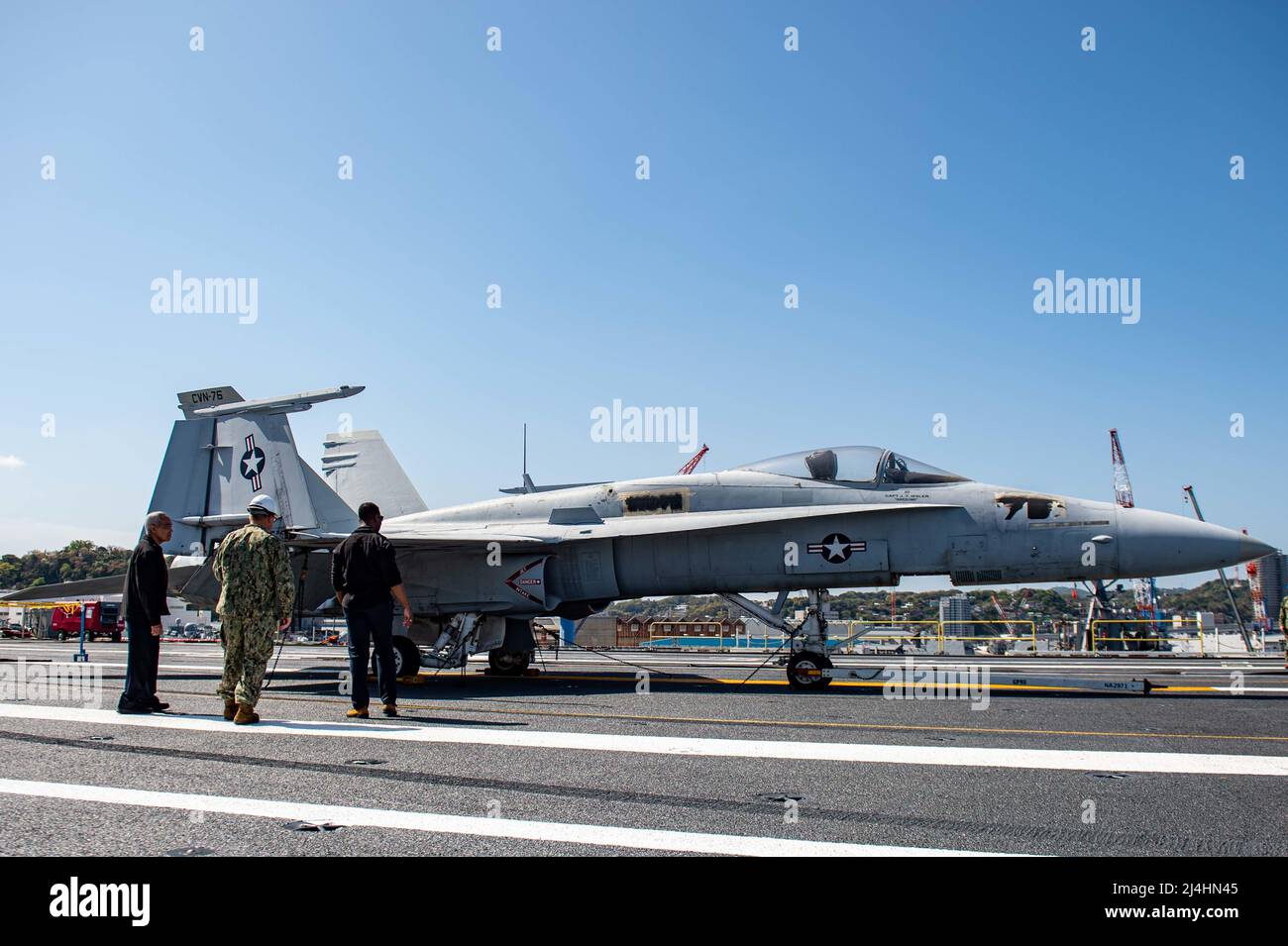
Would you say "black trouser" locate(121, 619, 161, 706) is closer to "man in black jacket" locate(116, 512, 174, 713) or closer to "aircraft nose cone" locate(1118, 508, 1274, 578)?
"man in black jacket" locate(116, 512, 174, 713)

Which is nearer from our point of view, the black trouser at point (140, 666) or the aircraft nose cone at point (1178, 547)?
the black trouser at point (140, 666)

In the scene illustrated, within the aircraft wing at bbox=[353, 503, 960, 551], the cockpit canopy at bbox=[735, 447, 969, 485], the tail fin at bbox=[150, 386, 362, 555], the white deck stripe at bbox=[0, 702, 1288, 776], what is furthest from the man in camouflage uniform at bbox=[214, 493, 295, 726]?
the tail fin at bbox=[150, 386, 362, 555]

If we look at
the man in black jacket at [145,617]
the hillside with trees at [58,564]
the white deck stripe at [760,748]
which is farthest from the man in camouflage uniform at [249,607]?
the hillside with trees at [58,564]

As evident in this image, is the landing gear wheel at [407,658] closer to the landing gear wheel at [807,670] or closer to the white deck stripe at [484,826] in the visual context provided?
the landing gear wheel at [807,670]

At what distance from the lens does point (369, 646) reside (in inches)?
301

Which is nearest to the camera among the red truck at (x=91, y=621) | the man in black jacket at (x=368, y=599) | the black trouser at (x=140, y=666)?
the black trouser at (x=140, y=666)

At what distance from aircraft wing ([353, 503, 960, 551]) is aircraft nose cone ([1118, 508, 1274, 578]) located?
216 cm

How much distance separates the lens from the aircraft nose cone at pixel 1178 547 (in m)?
10.1

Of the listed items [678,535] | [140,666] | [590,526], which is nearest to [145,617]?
[140,666]

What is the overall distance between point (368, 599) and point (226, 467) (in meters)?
8.95

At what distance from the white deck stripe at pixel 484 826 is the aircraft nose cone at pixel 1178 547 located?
27.6 feet
